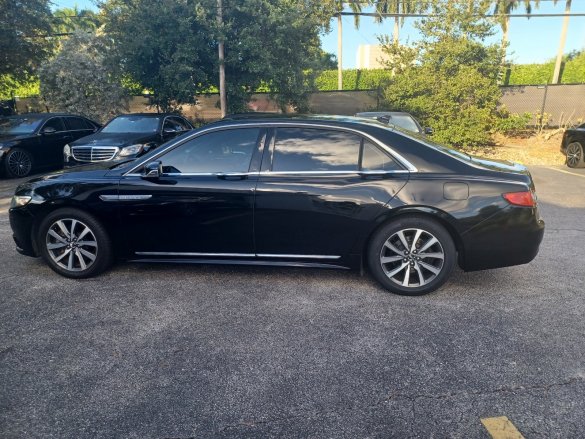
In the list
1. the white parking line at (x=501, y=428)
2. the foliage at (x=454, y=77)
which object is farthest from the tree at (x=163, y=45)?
the white parking line at (x=501, y=428)

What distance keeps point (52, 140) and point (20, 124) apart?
83cm

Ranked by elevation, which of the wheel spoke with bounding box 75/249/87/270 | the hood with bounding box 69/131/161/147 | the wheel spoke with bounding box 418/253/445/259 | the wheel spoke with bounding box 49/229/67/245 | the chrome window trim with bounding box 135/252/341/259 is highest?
the hood with bounding box 69/131/161/147

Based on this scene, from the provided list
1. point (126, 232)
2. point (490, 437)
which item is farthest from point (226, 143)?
point (490, 437)

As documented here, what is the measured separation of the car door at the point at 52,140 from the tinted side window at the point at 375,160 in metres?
9.64

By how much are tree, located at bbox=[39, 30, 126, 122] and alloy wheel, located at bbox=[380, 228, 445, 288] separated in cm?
1518

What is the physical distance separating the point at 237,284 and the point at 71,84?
15.5 m

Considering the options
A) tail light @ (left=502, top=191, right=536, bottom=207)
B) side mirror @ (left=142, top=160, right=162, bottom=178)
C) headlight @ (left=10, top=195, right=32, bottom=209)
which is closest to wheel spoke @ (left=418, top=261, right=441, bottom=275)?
tail light @ (left=502, top=191, right=536, bottom=207)

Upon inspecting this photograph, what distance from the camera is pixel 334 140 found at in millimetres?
3857

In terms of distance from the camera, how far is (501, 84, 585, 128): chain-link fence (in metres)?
16.7

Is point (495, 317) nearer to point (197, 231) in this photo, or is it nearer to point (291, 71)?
point (197, 231)

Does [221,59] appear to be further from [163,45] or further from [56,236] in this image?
[56,236]

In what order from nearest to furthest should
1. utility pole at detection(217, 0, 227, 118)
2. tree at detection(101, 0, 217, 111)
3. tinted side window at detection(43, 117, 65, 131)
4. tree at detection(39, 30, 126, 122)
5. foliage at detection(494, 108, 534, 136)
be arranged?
tinted side window at detection(43, 117, 65, 131) < tree at detection(101, 0, 217, 111) < utility pole at detection(217, 0, 227, 118) < foliage at detection(494, 108, 534, 136) < tree at detection(39, 30, 126, 122)

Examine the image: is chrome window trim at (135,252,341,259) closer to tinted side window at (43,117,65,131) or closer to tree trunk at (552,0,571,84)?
tinted side window at (43,117,65,131)

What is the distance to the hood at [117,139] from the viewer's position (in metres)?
8.59
